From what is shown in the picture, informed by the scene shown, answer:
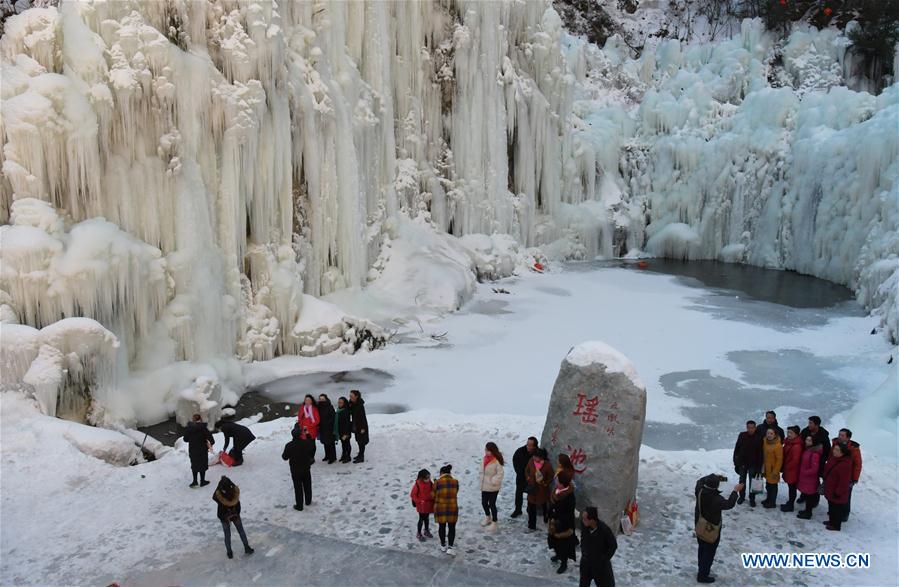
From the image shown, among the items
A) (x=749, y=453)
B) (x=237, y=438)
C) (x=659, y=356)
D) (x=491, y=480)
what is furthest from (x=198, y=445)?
(x=659, y=356)

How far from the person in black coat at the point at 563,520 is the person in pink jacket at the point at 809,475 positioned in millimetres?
3010

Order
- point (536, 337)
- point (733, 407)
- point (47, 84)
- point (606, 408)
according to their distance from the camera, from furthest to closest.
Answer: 1. point (536, 337)
2. point (733, 407)
3. point (47, 84)
4. point (606, 408)

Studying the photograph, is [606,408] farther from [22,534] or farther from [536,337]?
[536,337]

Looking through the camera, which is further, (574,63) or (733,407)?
(574,63)

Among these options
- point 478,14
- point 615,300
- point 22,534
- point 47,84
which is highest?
point 478,14

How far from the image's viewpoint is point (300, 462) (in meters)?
7.67

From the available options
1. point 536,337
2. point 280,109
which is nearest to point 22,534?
point 280,109

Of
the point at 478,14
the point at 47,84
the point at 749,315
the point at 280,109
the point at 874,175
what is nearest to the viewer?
the point at 47,84

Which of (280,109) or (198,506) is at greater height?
(280,109)

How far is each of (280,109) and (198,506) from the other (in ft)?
35.3

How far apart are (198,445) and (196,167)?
7.49 meters

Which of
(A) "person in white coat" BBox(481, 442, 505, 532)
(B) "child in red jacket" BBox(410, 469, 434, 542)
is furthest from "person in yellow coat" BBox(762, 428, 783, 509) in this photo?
(B) "child in red jacket" BBox(410, 469, 434, 542)

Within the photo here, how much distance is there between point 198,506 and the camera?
7992 millimetres

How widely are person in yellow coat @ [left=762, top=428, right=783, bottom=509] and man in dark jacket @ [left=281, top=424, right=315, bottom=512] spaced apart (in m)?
5.37
